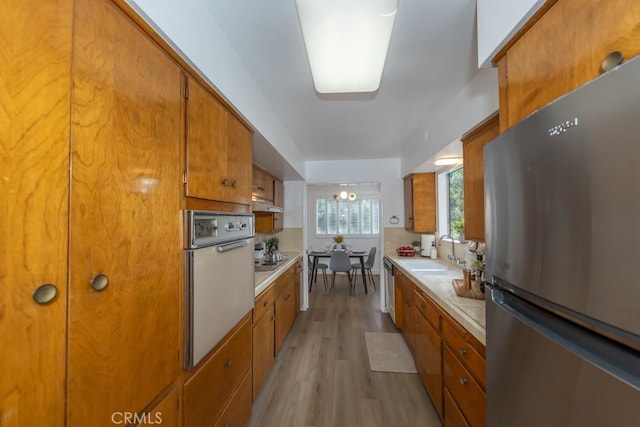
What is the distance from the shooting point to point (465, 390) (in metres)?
1.27

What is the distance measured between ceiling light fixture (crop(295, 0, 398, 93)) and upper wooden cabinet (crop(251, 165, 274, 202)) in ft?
4.84

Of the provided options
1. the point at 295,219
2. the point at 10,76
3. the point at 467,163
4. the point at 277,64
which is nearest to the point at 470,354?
the point at 467,163

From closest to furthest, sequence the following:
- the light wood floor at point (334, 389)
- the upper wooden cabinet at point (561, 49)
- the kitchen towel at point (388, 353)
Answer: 1. the upper wooden cabinet at point (561, 49)
2. the light wood floor at point (334, 389)
3. the kitchen towel at point (388, 353)

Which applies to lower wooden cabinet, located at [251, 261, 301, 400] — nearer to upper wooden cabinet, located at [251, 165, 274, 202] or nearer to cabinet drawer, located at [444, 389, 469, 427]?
upper wooden cabinet, located at [251, 165, 274, 202]

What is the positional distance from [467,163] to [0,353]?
2260 mm

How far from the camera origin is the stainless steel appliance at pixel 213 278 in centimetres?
101

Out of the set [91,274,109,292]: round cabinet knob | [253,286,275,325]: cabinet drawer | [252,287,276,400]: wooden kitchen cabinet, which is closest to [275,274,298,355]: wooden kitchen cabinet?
[252,287,276,400]: wooden kitchen cabinet

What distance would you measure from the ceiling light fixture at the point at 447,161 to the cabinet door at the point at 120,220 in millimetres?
2367

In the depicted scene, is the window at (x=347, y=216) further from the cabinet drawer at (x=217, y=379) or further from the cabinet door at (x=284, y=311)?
the cabinet drawer at (x=217, y=379)

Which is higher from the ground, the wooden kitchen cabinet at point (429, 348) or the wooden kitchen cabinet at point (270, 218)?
the wooden kitchen cabinet at point (270, 218)

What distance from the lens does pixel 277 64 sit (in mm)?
→ 1552

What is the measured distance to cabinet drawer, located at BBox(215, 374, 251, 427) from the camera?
52.0 inches

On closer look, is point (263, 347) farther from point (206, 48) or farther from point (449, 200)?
point (449, 200)

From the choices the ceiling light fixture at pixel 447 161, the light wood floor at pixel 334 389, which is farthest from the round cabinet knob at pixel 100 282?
the ceiling light fixture at pixel 447 161
